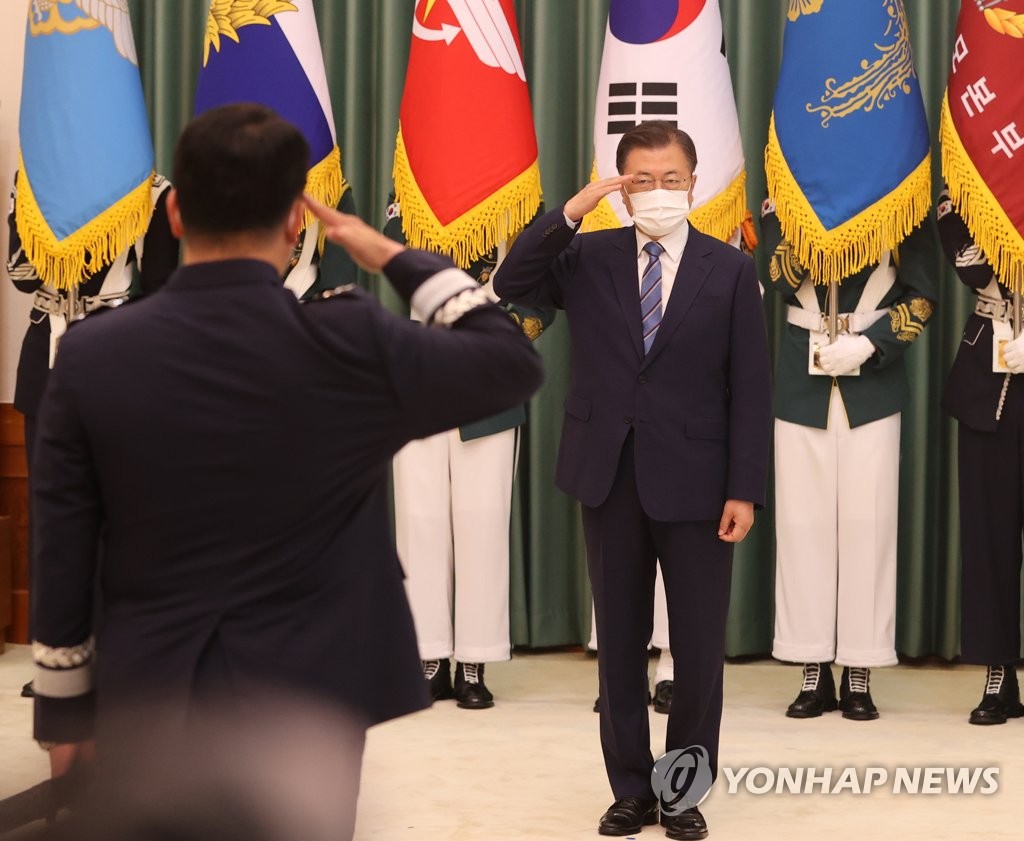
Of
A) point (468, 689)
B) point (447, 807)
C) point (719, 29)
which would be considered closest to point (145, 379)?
point (447, 807)

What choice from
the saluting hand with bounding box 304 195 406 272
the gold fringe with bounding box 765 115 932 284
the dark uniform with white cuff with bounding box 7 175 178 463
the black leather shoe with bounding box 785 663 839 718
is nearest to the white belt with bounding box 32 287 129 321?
the dark uniform with white cuff with bounding box 7 175 178 463

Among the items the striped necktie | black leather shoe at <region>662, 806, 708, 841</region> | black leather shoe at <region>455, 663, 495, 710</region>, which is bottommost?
black leather shoe at <region>455, 663, 495, 710</region>

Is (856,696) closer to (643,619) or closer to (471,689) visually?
(471,689)

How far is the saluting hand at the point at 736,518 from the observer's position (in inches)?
103

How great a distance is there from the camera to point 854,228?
3623mm

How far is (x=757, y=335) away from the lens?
2.70 metres

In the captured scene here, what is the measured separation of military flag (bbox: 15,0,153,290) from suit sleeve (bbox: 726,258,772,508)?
193cm

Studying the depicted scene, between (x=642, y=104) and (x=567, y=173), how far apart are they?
0.81 m

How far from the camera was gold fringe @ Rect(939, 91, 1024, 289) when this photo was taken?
139 inches

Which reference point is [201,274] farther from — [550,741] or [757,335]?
[550,741]

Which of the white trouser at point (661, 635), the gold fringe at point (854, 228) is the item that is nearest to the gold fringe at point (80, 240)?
the white trouser at point (661, 635)

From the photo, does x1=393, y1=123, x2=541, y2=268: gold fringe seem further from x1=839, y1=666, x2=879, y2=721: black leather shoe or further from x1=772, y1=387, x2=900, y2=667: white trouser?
x1=839, y1=666, x2=879, y2=721: black leather shoe

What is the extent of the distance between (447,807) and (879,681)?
5.73 feet

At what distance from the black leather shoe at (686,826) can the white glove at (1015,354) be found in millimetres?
1496
